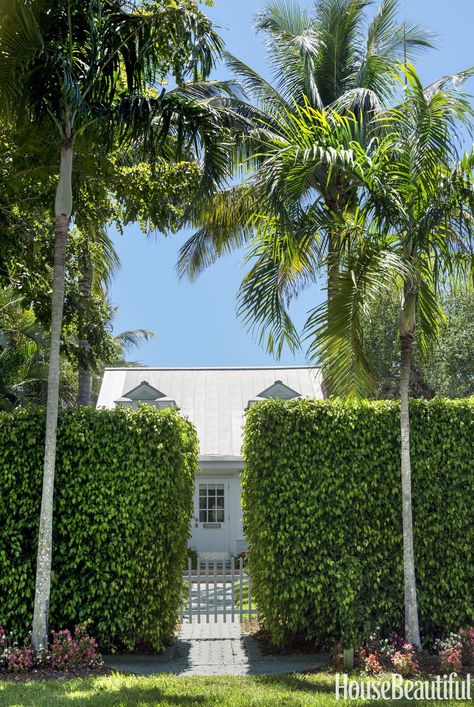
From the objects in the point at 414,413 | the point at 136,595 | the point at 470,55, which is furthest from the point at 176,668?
the point at 470,55

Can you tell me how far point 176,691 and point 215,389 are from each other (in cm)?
1633

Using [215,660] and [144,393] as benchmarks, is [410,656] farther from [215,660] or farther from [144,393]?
[144,393]

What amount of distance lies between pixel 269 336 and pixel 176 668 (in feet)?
14.8

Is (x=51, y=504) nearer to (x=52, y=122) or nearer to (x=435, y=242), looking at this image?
(x=52, y=122)

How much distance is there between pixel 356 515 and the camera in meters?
9.05

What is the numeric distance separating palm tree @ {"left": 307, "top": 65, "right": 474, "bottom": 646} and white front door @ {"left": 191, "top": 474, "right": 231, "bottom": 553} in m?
11.8

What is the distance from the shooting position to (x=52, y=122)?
9.16 m

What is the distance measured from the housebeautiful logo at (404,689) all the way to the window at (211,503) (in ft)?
41.8

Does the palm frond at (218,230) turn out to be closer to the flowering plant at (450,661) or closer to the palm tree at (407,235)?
the palm tree at (407,235)

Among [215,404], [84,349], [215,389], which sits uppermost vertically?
[215,389]

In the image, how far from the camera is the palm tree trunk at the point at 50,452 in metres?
8.26

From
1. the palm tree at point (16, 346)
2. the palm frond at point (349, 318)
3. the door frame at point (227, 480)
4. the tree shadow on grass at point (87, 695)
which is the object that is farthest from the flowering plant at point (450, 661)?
the door frame at point (227, 480)

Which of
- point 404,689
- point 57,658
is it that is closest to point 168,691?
point 57,658

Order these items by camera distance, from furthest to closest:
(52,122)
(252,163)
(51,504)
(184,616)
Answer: (252,163) < (184,616) < (52,122) < (51,504)
